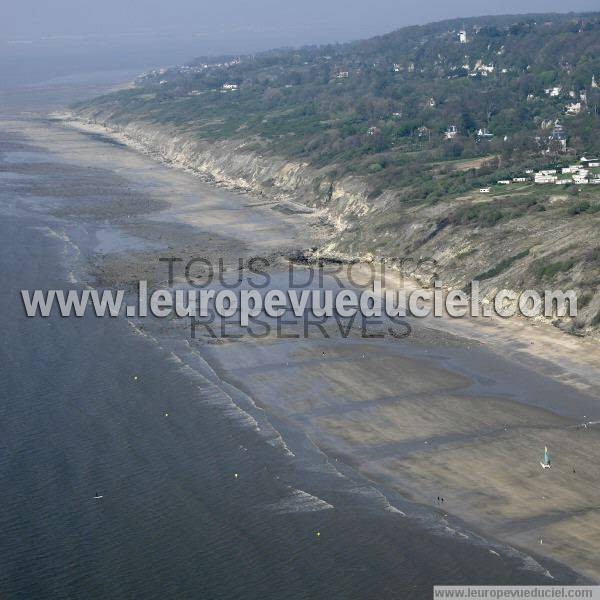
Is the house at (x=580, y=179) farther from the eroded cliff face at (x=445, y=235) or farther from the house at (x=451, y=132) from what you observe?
the house at (x=451, y=132)

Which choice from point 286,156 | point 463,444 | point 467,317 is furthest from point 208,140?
point 463,444

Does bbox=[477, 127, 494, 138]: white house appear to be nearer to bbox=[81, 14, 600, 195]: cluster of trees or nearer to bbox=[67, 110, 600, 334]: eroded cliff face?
bbox=[81, 14, 600, 195]: cluster of trees

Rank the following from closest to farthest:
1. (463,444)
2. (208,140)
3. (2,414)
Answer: (463,444), (2,414), (208,140)

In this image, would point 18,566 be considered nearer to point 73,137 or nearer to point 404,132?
point 404,132

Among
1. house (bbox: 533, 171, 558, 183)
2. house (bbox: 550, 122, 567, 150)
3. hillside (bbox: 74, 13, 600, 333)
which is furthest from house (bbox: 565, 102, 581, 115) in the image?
house (bbox: 533, 171, 558, 183)

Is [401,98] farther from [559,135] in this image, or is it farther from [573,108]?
[559,135]

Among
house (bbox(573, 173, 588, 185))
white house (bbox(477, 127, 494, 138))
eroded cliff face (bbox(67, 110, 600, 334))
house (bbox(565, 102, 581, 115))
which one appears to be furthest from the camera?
house (bbox(565, 102, 581, 115))
